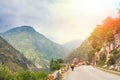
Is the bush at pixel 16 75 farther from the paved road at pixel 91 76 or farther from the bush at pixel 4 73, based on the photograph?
the paved road at pixel 91 76

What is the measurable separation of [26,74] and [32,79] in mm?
1697

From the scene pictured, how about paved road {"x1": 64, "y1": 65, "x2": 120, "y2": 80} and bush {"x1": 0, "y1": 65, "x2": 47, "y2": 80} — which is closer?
bush {"x1": 0, "y1": 65, "x2": 47, "y2": 80}

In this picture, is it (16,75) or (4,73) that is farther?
(16,75)

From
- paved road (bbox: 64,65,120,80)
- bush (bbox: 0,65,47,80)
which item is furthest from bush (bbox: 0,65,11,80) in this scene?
paved road (bbox: 64,65,120,80)

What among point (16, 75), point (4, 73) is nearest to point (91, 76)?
point (16, 75)

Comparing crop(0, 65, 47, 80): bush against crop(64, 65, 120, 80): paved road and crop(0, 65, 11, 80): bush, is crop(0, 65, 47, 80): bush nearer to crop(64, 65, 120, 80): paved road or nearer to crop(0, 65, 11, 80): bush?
crop(0, 65, 11, 80): bush

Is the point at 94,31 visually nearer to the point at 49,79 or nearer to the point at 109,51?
the point at 109,51

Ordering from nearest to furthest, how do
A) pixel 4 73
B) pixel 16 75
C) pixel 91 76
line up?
pixel 4 73 < pixel 16 75 < pixel 91 76

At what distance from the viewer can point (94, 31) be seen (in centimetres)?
15212

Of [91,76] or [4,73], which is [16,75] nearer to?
[4,73]

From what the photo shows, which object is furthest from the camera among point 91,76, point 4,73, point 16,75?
point 91,76

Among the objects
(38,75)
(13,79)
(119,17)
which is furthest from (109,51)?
(13,79)

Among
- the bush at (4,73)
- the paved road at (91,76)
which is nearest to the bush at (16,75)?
the bush at (4,73)

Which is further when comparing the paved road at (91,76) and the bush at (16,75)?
the paved road at (91,76)
